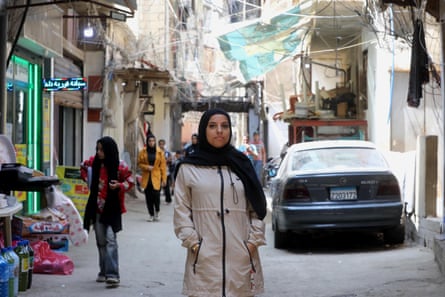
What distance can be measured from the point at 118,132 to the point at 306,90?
559cm

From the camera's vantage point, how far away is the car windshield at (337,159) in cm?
1027

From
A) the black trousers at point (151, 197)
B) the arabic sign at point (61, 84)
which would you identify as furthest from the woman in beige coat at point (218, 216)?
the black trousers at point (151, 197)

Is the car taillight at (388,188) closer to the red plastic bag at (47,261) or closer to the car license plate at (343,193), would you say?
the car license plate at (343,193)

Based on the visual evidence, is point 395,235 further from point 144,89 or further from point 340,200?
point 144,89

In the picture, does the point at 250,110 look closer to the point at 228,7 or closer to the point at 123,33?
the point at 228,7

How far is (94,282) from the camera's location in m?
7.79

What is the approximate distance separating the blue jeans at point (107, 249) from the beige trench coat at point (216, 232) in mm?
3362

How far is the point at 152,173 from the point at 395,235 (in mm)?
5821

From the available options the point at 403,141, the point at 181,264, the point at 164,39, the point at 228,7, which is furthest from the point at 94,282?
the point at 164,39

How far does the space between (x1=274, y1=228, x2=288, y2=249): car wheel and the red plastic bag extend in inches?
141

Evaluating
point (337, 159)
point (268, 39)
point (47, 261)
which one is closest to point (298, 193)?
point (337, 159)

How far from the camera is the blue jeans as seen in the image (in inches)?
297

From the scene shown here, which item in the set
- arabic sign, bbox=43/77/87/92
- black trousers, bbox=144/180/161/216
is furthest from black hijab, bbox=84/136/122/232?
black trousers, bbox=144/180/161/216

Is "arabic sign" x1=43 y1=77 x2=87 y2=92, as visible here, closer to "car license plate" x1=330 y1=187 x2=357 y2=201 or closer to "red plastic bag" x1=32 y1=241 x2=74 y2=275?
"red plastic bag" x1=32 y1=241 x2=74 y2=275
